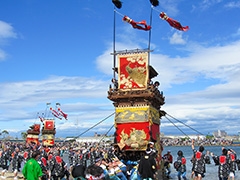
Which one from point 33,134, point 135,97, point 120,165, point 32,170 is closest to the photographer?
point 32,170

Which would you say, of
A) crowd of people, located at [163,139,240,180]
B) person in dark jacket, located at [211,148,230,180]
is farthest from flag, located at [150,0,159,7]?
person in dark jacket, located at [211,148,230,180]

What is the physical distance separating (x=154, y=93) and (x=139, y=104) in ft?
3.12

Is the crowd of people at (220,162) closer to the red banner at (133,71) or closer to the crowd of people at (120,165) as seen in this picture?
the crowd of people at (120,165)

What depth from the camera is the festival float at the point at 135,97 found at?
16531 millimetres

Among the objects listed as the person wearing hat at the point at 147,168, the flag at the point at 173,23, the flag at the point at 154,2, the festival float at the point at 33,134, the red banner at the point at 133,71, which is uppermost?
the flag at the point at 154,2

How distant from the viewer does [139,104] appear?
16891 millimetres

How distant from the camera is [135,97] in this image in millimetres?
16828

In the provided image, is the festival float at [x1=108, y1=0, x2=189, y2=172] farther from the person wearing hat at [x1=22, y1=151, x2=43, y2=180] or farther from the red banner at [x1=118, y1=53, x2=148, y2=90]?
the person wearing hat at [x1=22, y1=151, x2=43, y2=180]

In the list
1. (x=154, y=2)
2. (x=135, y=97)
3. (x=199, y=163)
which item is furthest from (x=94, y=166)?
(x=154, y=2)

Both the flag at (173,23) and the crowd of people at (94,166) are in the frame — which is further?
the flag at (173,23)

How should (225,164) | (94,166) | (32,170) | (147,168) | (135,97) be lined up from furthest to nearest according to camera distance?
(135,97), (225,164), (147,168), (32,170), (94,166)

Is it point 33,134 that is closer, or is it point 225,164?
point 225,164

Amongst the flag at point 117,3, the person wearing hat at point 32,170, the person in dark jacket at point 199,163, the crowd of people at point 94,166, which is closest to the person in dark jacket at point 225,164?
the person in dark jacket at point 199,163

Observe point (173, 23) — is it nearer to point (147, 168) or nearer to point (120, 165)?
point (147, 168)
